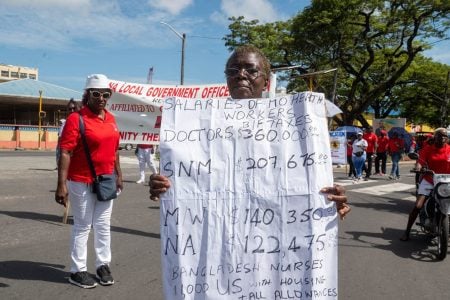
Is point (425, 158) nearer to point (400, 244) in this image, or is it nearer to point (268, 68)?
point (400, 244)

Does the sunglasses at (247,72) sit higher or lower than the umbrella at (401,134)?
lower

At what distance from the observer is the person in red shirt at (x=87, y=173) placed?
4.20 m

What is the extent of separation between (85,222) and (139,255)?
1315mm

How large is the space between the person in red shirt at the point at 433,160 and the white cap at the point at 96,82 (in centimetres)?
470


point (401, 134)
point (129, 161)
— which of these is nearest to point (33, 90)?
point (129, 161)

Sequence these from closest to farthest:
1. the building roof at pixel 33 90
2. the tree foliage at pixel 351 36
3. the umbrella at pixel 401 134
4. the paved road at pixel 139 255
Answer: the paved road at pixel 139 255 → the umbrella at pixel 401 134 → the tree foliage at pixel 351 36 → the building roof at pixel 33 90

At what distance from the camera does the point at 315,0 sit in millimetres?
26812

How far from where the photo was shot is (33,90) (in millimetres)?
37656

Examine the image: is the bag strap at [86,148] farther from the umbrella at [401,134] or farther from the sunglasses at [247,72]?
the umbrella at [401,134]

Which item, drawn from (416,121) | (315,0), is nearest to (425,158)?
(315,0)

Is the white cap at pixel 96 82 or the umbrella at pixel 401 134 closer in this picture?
the white cap at pixel 96 82

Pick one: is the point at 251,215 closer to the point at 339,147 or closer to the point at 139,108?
the point at 139,108

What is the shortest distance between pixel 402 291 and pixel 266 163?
321 cm

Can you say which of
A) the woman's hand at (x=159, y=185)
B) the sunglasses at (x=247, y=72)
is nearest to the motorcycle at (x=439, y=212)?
the sunglasses at (x=247, y=72)
